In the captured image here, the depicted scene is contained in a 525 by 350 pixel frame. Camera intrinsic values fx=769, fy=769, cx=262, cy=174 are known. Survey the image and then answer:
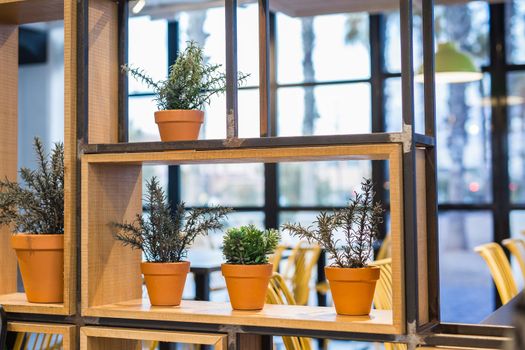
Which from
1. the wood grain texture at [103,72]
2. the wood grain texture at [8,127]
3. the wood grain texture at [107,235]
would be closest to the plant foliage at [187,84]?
the wood grain texture at [103,72]

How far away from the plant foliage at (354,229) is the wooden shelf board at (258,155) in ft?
0.39

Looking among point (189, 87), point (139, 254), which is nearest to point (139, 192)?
point (139, 254)

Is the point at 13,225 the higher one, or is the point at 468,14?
the point at 468,14

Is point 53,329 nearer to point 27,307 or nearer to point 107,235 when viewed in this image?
point 27,307

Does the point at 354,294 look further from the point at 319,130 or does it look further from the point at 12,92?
the point at 319,130

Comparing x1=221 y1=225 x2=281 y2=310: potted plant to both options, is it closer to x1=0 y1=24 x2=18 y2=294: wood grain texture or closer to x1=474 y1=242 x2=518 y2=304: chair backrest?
x1=0 y1=24 x2=18 y2=294: wood grain texture

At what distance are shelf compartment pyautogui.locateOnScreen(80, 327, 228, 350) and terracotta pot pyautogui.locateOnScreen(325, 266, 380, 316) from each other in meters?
0.32

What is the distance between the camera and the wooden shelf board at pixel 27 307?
2178 mm

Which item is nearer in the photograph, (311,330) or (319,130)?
(311,330)

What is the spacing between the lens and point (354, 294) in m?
1.89

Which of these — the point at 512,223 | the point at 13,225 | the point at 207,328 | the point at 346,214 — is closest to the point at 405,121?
the point at 346,214

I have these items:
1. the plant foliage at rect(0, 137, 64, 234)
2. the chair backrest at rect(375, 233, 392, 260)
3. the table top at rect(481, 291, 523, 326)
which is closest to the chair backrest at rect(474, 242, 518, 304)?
the table top at rect(481, 291, 523, 326)

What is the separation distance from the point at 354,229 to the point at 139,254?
76 cm

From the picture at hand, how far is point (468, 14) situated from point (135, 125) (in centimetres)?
298
